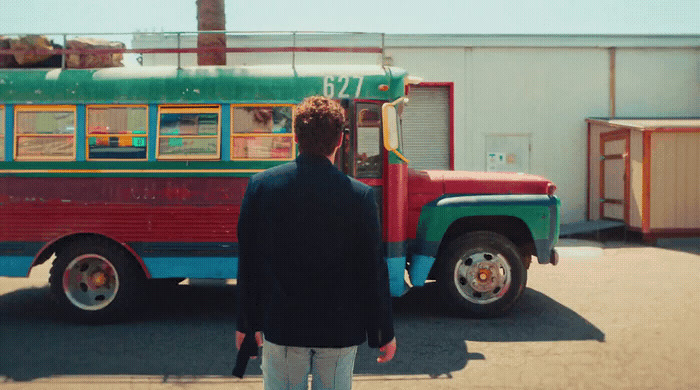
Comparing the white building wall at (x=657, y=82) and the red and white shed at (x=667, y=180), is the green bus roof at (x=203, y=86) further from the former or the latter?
the white building wall at (x=657, y=82)

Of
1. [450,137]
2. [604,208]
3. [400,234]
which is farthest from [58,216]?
[604,208]

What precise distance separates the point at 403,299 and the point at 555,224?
89.4 inches

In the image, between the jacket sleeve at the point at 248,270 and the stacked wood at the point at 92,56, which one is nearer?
the jacket sleeve at the point at 248,270

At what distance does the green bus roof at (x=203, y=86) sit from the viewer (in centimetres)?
659

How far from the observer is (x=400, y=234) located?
6547 millimetres

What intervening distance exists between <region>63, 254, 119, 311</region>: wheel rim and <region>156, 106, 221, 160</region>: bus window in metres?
1.40

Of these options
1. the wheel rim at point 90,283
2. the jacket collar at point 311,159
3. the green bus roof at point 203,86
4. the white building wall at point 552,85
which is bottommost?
the wheel rim at point 90,283

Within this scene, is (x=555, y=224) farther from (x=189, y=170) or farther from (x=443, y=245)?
(x=189, y=170)

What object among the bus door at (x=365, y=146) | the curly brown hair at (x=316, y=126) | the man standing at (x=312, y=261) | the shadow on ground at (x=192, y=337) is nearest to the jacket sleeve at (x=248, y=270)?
the man standing at (x=312, y=261)

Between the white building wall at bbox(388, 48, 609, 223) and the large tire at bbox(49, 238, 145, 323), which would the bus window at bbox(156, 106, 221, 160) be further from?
the white building wall at bbox(388, 48, 609, 223)

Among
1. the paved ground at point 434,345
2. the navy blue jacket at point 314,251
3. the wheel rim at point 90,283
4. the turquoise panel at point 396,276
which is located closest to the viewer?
the navy blue jacket at point 314,251

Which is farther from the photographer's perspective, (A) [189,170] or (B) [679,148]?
(B) [679,148]

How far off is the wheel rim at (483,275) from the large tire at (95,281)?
141 inches

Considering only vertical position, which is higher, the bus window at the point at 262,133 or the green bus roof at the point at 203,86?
the green bus roof at the point at 203,86
